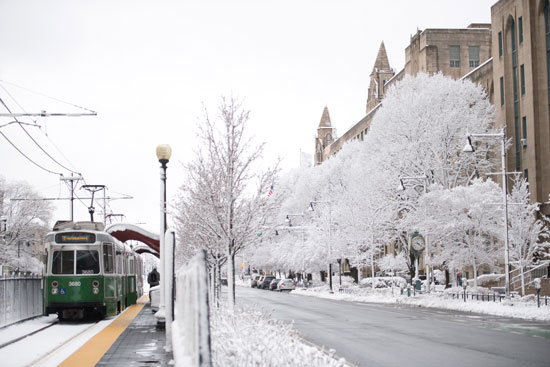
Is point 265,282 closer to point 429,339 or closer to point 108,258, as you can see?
point 108,258

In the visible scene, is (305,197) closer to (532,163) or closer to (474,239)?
(532,163)

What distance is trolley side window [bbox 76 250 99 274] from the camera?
84.8 feet

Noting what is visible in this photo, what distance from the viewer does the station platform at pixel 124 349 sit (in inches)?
562

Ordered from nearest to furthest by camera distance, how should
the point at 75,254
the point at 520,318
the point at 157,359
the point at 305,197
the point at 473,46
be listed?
the point at 157,359, the point at 75,254, the point at 520,318, the point at 473,46, the point at 305,197

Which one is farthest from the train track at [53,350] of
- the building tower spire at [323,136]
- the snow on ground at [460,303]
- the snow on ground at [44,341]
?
the building tower spire at [323,136]

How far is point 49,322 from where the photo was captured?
86.3ft

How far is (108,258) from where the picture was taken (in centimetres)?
2686

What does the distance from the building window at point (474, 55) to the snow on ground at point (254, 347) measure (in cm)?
7138

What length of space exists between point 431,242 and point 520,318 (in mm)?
19414

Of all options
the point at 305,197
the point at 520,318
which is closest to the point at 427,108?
the point at 520,318

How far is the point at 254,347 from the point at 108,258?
58.1 ft

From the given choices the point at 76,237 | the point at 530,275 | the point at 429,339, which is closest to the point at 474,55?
the point at 530,275

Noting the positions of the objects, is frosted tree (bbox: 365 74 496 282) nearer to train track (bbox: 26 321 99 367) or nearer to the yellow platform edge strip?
the yellow platform edge strip

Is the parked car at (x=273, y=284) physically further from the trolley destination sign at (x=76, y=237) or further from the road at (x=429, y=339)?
the trolley destination sign at (x=76, y=237)
